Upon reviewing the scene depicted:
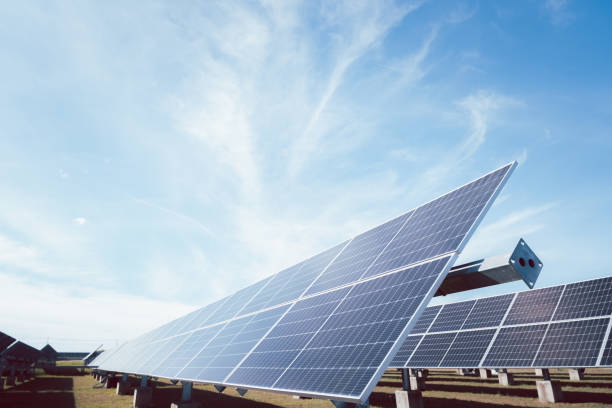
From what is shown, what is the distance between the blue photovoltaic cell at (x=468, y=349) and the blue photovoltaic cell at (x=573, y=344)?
348 cm

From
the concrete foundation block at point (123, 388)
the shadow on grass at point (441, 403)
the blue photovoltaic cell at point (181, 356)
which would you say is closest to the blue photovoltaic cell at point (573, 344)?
the shadow on grass at point (441, 403)

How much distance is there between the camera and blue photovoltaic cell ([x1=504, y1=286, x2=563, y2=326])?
2028cm

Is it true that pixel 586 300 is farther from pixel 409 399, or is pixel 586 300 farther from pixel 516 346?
pixel 409 399

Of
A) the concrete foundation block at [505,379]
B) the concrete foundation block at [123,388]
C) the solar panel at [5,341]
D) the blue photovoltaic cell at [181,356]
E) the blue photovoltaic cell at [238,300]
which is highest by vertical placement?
the blue photovoltaic cell at [238,300]

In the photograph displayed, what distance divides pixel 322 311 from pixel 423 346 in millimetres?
17760

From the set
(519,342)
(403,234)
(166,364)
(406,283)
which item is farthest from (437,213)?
(166,364)

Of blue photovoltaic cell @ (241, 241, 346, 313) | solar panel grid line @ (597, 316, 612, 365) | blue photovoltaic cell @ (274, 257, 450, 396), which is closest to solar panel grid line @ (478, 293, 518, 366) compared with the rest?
solar panel grid line @ (597, 316, 612, 365)

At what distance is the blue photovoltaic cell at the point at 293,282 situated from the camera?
14491mm

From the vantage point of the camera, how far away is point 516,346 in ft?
62.0

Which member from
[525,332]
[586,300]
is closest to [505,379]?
[525,332]

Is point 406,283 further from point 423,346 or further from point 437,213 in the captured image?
point 423,346

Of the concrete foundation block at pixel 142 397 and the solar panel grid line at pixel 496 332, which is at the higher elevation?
the solar panel grid line at pixel 496 332

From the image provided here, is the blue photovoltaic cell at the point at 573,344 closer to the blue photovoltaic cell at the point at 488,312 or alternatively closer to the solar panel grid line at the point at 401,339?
the blue photovoltaic cell at the point at 488,312

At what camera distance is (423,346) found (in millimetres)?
24391
